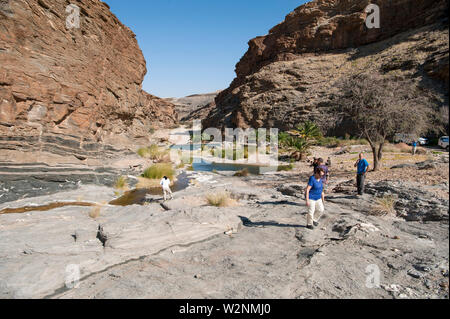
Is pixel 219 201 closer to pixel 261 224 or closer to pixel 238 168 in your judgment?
pixel 261 224

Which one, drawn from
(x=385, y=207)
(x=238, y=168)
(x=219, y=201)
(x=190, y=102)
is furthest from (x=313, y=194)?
(x=190, y=102)

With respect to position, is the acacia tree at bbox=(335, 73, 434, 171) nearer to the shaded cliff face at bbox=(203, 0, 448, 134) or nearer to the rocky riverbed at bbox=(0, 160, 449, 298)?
the rocky riverbed at bbox=(0, 160, 449, 298)

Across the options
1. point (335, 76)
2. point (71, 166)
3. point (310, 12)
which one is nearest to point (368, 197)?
point (71, 166)

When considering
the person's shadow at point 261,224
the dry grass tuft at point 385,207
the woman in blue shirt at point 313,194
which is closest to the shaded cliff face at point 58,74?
the person's shadow at point 261,224

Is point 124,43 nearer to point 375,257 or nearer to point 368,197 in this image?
point 368,197

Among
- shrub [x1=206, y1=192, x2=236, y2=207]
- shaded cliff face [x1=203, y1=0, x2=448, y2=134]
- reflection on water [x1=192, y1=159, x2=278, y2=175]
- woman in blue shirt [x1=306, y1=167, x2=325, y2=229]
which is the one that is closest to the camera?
woman in blue shirt [x1=306, y1=167, x2=325, y2=229]

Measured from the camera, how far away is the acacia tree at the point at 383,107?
32.6ft

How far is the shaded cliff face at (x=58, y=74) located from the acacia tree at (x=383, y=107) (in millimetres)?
14587

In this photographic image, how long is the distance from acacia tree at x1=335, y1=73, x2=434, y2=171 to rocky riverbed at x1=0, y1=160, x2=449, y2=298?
17.1 ft

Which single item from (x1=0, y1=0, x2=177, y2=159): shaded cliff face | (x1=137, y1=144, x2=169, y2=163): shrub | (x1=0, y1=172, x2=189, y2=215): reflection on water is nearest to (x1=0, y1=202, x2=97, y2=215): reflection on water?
(x1=0, y1=172, x2=189, y2=215): reflection on water

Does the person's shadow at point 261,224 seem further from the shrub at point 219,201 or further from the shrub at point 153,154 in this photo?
the shrub at point 153,154

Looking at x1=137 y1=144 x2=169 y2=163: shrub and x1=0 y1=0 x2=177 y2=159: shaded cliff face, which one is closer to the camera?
x1=0 y1=0 x2=177 y2=159: shaded cliff face

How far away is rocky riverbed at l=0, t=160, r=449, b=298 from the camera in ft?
9.45
